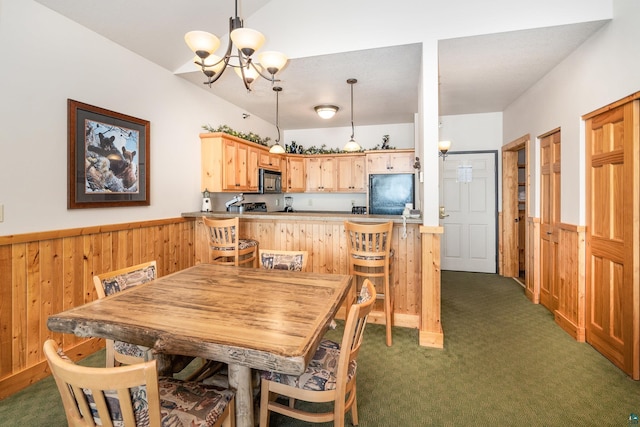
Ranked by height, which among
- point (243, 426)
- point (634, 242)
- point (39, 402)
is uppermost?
point (634, 242)

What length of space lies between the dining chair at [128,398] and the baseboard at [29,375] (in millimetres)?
1693

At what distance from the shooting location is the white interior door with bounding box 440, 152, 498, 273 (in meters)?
5.32

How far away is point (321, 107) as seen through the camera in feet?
16.1

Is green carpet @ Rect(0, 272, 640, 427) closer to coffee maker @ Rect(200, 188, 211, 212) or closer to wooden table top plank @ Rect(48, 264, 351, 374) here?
A: wooden table top plank @ Rect(48, 264, 351, 374)

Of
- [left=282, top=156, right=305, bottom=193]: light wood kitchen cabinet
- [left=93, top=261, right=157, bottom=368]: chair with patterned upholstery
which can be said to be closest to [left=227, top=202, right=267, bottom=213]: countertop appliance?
[left=282, top=156, right=305, bottom=193]: light wood kitchen cabinet

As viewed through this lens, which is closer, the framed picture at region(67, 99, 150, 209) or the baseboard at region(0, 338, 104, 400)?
the baseboard at region(0, 338, 104, 400)

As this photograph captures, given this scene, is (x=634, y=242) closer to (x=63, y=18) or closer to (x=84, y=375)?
(x=84, y=375)

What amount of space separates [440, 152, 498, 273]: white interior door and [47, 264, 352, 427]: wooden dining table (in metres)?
4.13

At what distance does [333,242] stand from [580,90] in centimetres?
275

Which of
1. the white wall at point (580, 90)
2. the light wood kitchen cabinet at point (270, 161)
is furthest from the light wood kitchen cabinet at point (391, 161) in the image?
the white wall at point (580, 90)

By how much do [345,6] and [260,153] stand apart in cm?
258

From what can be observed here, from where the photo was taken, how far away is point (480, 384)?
2242 millimetres

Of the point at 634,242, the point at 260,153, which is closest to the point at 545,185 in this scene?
the point at 634,242

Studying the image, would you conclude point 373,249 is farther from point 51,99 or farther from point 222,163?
point 51,99
